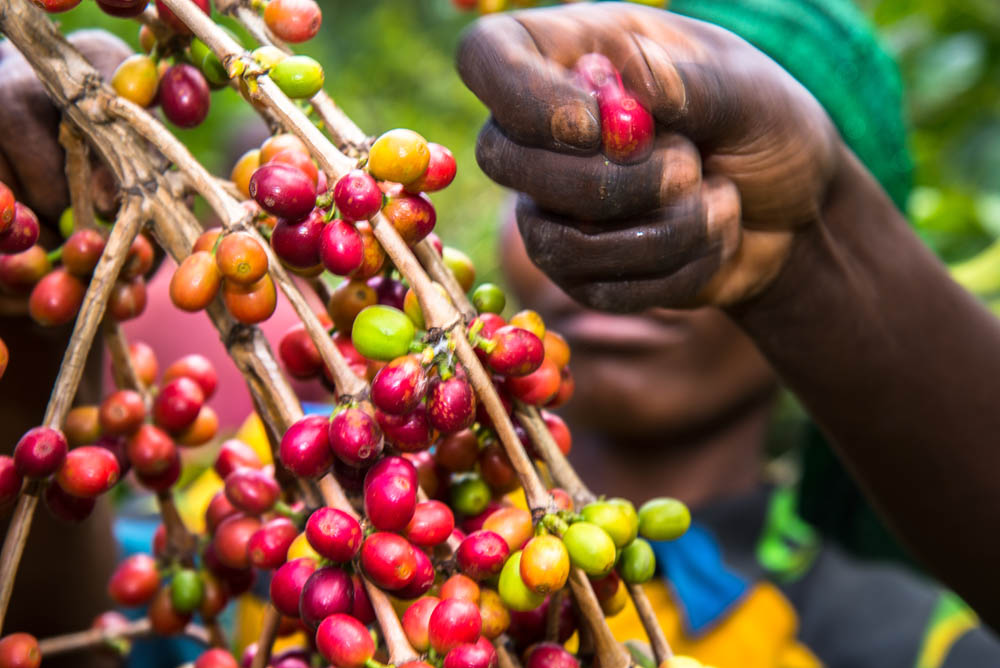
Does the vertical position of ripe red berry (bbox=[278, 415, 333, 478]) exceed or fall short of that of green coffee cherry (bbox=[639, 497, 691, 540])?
it exceeds it

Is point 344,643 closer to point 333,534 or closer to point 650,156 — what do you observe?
point 333,534

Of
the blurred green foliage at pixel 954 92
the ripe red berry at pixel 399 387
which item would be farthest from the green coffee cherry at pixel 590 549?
the blurred green foliage at pixel 954 92

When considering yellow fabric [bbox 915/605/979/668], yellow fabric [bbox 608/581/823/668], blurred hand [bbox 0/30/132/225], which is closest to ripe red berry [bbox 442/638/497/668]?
blurred hand [bbox 0/30/132/225]

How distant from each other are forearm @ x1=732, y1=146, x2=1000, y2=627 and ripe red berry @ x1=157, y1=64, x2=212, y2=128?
50 centimetres

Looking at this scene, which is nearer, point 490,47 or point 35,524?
point 490,47

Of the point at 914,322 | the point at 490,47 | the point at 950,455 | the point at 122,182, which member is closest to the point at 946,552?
the point at 950,455

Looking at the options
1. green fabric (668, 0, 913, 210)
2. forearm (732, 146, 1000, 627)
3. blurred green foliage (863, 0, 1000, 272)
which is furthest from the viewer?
blurred green foliage (863, 0, 1000, 272)

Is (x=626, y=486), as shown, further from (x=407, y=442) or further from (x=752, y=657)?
(x=407, y=442)

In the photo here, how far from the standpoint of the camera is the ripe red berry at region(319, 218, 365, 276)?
521 millimetres

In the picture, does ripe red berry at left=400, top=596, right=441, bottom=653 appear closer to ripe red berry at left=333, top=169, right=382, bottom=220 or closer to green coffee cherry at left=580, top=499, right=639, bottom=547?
green coffee cherry at left=580, top=499, right=639, bottom=547

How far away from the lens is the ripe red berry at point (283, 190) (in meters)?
0.53

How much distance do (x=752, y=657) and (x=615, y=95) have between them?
128 cm

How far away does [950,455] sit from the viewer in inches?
37.9

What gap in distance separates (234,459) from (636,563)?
311mm
